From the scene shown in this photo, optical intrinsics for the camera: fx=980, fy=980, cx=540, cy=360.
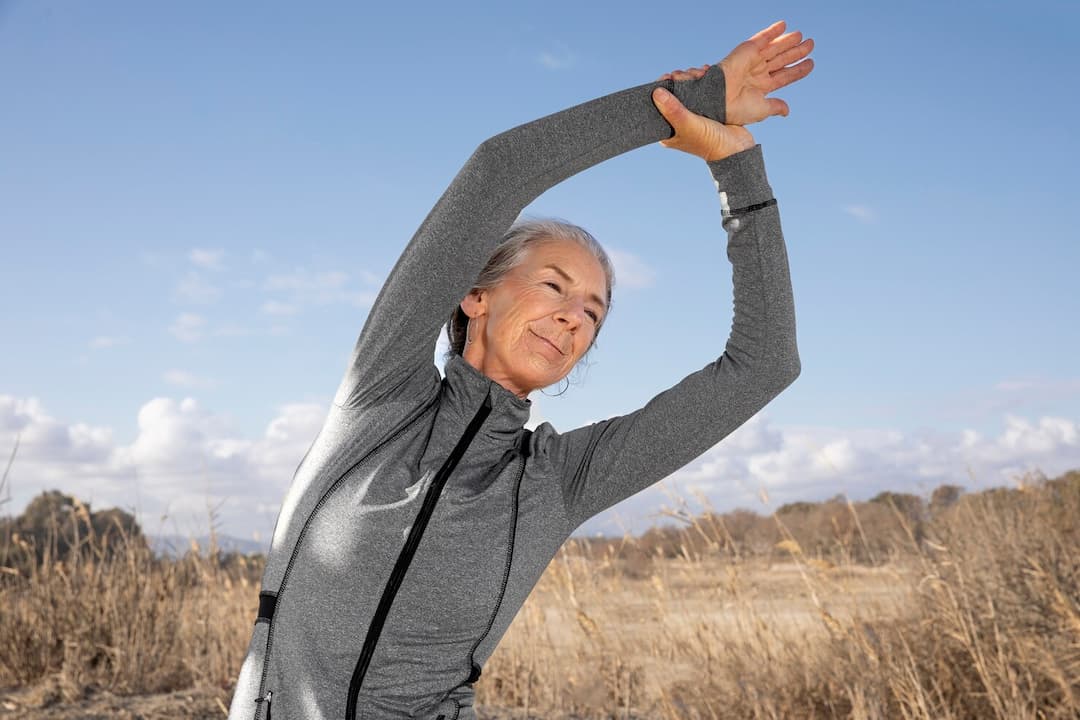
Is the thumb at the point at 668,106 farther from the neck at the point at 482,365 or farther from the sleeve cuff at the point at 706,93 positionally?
the neck at the point at 482,365

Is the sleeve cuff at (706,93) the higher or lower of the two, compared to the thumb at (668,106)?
higher

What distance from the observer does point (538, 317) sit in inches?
67.4

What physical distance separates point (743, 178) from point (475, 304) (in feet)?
1.72

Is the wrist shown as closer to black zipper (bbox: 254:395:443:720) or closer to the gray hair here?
the gray hair

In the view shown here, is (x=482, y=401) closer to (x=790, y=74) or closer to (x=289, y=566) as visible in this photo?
(x=289, y=566)

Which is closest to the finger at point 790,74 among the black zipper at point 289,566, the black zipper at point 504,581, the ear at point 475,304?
the ear at point 475,304

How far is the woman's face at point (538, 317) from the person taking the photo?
171 centimetres

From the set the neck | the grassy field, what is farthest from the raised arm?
the grassy field

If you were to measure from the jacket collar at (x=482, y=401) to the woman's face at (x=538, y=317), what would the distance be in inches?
3.1

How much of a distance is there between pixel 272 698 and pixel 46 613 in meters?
4.62

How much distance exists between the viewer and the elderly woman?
57.8 inches

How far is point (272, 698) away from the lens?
1.49m

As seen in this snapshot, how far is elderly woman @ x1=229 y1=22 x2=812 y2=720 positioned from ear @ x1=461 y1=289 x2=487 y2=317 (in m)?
0.04

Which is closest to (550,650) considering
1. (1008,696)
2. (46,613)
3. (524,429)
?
(1008,696)
